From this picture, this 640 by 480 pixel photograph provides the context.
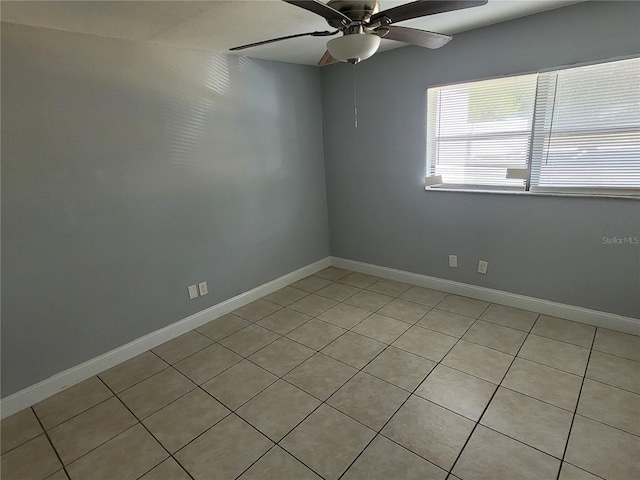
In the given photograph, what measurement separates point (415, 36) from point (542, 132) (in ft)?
4.94

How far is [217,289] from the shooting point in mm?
3150

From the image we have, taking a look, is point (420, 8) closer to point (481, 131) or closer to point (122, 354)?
point (481, 131)

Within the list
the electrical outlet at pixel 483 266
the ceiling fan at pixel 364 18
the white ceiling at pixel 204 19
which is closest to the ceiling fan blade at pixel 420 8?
the ceiling fan at pixel 364 18

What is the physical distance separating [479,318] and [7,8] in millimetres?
3697

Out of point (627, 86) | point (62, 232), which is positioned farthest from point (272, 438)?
point (627, 86)

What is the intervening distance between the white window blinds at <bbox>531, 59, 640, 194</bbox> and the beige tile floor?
3.79 ft

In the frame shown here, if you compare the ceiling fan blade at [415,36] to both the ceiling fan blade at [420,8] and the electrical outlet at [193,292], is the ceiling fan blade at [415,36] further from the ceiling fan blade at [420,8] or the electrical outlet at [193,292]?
the electrical outlet at [193,292]

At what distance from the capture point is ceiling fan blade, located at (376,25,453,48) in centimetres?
171

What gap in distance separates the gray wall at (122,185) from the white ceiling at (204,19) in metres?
0.17

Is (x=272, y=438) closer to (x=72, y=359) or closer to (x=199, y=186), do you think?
(x=72, y=359)

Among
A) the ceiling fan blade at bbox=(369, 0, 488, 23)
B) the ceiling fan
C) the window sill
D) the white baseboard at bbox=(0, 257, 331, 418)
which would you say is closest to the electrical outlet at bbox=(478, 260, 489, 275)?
the window sill

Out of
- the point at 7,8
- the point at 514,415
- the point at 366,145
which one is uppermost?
the point at 7,8

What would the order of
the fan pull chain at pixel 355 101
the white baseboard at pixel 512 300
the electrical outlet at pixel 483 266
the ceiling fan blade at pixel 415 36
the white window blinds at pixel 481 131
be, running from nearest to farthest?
1. the ceiling fan blade at pixel 415 36
2. the white baseboard at pixel 512 300
3. the white window blinds at pixel 481 131
4. the electrical outlet at pixel 483 266
5. the fan pull chain at pixel 355 101

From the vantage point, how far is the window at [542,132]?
2338mm
